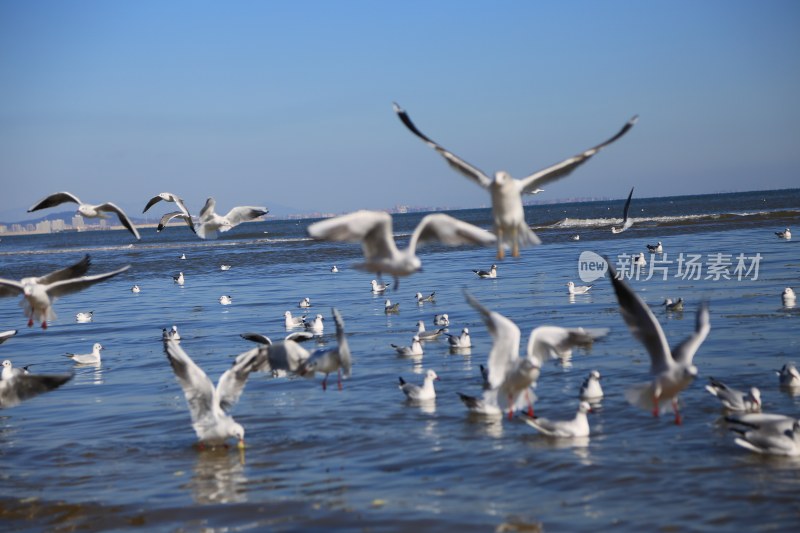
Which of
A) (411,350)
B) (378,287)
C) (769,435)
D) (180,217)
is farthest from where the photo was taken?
(378,287)

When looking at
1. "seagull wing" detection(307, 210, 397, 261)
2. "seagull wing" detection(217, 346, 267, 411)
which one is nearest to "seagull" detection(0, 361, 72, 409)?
"seagull wing" detection(217, 346, 267, 411)

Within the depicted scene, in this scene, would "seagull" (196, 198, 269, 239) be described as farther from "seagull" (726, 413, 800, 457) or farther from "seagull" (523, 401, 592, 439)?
"seagull" (726, 413, 800, 457)

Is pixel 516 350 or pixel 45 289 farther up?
pixel 45 289

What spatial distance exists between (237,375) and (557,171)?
4156 mm

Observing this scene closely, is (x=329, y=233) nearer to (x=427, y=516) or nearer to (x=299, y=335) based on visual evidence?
(x=427, y=516)

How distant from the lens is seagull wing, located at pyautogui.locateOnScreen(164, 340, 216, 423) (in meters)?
10.3

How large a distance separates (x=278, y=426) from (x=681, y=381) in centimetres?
477

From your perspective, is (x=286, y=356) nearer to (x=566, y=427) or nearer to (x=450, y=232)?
(x=450, y=232)

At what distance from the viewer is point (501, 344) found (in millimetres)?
9602

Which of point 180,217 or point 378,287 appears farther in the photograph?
point 378,287

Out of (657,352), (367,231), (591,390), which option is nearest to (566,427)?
(657,352)

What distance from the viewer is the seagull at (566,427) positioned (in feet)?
32.4

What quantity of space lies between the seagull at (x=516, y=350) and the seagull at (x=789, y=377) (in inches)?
116

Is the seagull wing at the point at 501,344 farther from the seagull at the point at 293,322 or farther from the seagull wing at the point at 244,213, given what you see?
the seagull at the point at 293,322
